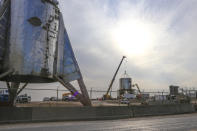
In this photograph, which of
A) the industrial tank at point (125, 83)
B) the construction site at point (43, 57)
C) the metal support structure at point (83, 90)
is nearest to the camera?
the construction site at point (43, 57)

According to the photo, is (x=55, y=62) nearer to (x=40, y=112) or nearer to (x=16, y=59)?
(x=16, y=59)

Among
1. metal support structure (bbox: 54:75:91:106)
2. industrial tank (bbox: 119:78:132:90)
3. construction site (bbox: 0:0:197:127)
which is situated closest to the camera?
construction site (bbox: 0:0:197:127)

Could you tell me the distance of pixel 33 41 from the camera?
18.9 metres

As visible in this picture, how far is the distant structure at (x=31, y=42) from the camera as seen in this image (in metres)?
18.3

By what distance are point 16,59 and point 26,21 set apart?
4.11m

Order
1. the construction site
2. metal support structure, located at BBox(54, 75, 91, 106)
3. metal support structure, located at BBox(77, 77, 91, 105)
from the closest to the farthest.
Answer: the construction site
metal support structure, located at BBox(54, 75, 91, 106)
metal support structure, located at BBox(77, 77, 91, 105)

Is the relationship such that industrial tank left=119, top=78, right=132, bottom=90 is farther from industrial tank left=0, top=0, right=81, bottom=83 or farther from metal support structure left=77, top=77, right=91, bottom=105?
industrial tank left=0, top=0, right=81, bottom=83

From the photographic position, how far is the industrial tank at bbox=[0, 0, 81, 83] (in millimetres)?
18281

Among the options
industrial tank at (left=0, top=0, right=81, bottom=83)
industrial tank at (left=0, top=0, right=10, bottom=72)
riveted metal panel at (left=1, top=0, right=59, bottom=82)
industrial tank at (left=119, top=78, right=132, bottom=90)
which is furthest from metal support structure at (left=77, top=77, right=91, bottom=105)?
industrial tank at (left=119, top=78, right=132, bottom=90)

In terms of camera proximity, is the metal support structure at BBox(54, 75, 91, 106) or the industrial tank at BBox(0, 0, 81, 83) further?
the metal support structure at BBox(54, 75, 91, 106)

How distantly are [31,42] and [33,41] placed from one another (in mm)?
241

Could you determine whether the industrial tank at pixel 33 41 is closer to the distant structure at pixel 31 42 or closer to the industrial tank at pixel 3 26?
the distant structure at pixel 31 42

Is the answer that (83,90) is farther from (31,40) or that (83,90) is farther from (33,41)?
(31,40)

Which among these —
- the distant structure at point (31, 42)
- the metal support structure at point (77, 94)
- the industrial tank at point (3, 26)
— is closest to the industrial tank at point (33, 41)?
the distant structure at point (31, 42)
